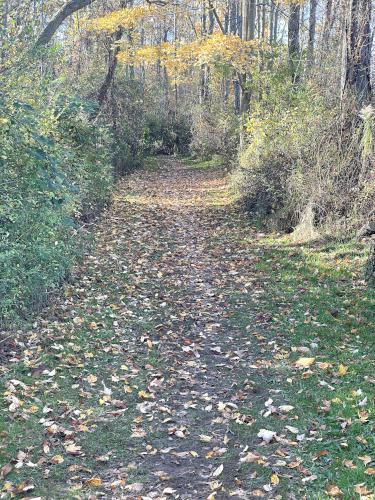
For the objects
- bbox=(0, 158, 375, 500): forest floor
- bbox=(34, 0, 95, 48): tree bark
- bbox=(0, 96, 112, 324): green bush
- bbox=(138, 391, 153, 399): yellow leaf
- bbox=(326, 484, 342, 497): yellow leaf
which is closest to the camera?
bbox=(326, 484, 342, 497): yellow leaf

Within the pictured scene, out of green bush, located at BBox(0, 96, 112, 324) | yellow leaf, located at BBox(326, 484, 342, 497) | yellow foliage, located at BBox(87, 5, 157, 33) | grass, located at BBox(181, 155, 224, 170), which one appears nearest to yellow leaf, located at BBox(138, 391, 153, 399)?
green bush, located at BBox(0, 96, 112, 324)

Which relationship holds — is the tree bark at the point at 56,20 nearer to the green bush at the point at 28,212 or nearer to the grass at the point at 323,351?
the green bush at the point at 28,212

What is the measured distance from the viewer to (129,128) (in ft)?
64.3

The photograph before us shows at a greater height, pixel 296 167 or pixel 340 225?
pixel 296 167

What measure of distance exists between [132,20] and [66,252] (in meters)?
11.5

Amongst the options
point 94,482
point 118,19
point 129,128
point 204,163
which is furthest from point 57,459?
point 204,163

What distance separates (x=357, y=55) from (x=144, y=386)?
25.8 ft

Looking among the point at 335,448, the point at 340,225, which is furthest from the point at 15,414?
the point at 340,225

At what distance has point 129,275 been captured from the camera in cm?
910

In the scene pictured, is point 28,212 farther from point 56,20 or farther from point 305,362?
point 56,20

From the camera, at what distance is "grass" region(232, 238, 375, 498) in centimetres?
425

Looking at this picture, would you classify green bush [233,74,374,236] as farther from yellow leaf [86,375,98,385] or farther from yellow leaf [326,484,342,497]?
yellow leaf [326,484,342,497]

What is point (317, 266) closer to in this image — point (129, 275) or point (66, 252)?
point (129, 275)

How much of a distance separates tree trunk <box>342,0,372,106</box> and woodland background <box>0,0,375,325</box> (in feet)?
0.07
